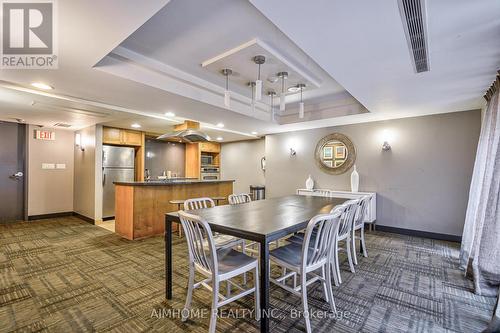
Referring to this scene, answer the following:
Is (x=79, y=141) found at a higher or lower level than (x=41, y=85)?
lower

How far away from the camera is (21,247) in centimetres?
374

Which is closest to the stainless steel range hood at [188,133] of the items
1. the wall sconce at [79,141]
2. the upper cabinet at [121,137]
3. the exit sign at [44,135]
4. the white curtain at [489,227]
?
the upper cabinet at [121,137]

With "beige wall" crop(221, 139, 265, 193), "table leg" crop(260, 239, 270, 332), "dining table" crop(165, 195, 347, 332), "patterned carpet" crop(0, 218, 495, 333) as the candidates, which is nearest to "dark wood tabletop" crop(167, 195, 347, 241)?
"dining table" crop(165, 195, 347, 332)

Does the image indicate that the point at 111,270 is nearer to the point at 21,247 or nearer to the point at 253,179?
the point at 21,247

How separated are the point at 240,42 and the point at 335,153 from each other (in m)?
3.81

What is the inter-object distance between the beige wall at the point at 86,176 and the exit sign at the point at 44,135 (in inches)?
23.3

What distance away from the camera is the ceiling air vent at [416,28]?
5.24ft

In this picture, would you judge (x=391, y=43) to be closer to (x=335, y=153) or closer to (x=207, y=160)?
(x=335, y=153)

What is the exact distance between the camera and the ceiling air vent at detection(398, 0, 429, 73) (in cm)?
160

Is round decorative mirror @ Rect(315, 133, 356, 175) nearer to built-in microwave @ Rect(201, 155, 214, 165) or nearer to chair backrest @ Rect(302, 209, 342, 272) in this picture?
chair backrest @ Rect(302, 209, 342, 272)

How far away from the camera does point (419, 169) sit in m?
4.49

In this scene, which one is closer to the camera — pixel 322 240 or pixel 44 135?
pixel 322 240

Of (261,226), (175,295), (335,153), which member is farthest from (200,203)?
(335,153)
